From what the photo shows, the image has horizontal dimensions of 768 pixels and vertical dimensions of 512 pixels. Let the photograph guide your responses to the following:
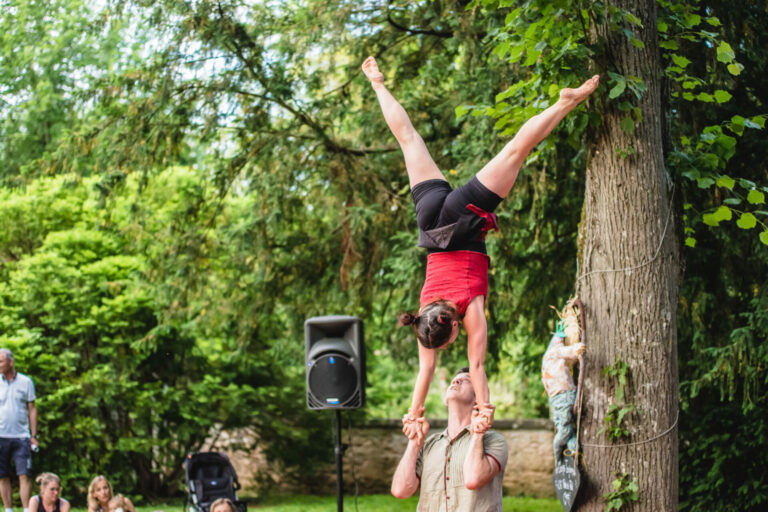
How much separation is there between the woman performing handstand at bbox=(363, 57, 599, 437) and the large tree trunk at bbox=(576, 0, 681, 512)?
786 mm

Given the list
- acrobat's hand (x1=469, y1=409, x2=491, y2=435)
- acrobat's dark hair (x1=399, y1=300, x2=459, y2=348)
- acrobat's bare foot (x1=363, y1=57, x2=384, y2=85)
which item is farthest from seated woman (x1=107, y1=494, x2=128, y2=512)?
acrobat's bare foot (x1=363, y1=57, x2=384, y2=85)

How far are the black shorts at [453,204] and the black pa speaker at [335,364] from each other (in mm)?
2530

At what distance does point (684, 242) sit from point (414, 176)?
163 centimetres

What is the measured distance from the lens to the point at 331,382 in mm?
5121

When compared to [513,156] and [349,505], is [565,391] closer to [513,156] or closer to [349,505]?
[513,156]

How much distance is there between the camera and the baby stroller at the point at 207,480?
24.4ft

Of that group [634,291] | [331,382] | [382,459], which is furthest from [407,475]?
[382,459]

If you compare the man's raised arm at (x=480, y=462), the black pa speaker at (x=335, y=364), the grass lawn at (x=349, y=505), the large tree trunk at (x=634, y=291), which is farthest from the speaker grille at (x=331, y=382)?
the grass lawn at (x=349, y=505)

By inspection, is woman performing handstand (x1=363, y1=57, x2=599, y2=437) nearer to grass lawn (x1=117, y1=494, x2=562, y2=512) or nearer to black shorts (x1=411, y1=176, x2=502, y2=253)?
black shorts (x1=411, y1=176, x2=502, y2=253)

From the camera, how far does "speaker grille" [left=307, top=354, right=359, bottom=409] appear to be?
5105 mm

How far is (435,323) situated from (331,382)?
266 cm

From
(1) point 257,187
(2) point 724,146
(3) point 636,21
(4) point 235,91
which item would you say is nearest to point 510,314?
(1) point 257,187

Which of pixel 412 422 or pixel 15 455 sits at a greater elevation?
pixel 412 422

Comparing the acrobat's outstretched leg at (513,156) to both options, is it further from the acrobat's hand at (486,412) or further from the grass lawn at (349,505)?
the grass lawn at (349,505)
